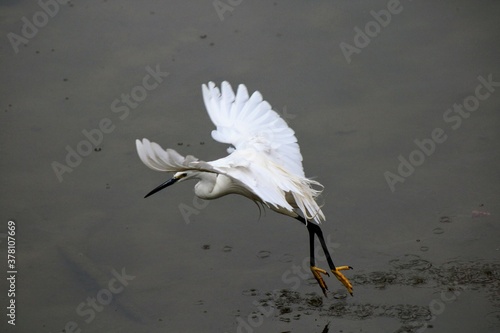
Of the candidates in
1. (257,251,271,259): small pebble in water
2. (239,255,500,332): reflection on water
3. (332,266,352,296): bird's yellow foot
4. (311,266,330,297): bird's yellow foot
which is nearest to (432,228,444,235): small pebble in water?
(239,255,500,332): reflection on water

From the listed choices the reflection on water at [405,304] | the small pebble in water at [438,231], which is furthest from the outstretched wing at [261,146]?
the small pebble in water at [438,231]

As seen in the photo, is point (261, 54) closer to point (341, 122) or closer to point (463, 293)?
point (341, 122)

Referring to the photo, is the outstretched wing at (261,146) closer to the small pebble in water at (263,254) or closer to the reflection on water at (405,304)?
the small pebble in water at (263,254)

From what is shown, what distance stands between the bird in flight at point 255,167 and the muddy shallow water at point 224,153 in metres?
0.41

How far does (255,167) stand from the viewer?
532cm

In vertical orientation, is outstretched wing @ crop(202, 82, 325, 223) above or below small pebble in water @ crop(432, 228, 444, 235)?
above

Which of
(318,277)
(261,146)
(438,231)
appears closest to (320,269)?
(318,277)

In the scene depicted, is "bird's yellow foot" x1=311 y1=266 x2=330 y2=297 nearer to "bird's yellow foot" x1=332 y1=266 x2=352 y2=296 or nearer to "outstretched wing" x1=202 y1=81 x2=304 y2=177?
"bird's yellow foot" x1=332 y1=266 x2=352 y2=296

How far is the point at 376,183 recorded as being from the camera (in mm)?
6816

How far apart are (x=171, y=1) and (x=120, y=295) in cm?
378

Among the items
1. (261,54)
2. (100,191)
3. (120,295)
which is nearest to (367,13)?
(261,54)

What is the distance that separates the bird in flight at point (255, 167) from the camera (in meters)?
5.02

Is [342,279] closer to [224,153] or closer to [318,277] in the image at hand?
[318,277]

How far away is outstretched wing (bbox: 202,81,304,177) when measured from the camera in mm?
5973
